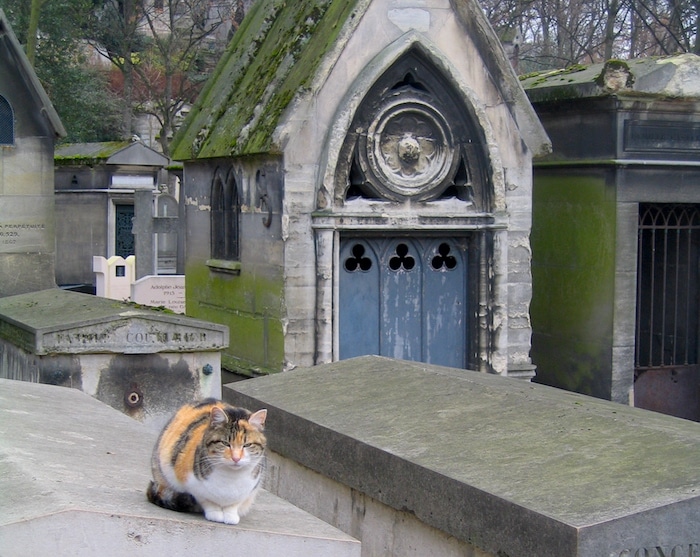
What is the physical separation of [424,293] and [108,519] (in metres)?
6.50

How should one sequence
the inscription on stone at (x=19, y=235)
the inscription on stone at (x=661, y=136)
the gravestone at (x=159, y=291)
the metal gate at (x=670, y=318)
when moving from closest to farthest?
1. the inscription on stone at (x=661, y=136)
2. the metal gate at (x=670, y=318)
3. the inscription on stone at (x=19, y=235)
4. the gravestone at (x=159, y=291)

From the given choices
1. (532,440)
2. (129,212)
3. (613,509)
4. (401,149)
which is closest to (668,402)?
(401,149)

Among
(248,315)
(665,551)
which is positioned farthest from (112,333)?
(665,551)

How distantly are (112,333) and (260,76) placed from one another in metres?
3.06

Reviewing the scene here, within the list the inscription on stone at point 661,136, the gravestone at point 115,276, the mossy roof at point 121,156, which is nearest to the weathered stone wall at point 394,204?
the inscription on stone at point 661,136

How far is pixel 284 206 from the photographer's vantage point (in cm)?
895

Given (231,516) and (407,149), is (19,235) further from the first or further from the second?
(231,516)

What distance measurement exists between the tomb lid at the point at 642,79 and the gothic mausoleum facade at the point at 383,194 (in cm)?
66

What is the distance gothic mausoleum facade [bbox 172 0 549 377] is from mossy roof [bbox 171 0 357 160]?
0.03 m

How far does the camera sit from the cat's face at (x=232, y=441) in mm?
3607

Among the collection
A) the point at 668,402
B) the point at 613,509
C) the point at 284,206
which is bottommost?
the point at 668,402

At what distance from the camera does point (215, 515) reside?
142 inches

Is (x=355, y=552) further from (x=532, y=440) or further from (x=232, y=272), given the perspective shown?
(x=232, y=272)

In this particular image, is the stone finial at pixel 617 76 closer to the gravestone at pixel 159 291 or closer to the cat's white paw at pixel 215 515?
the cat's white paw at pixel 215 515
